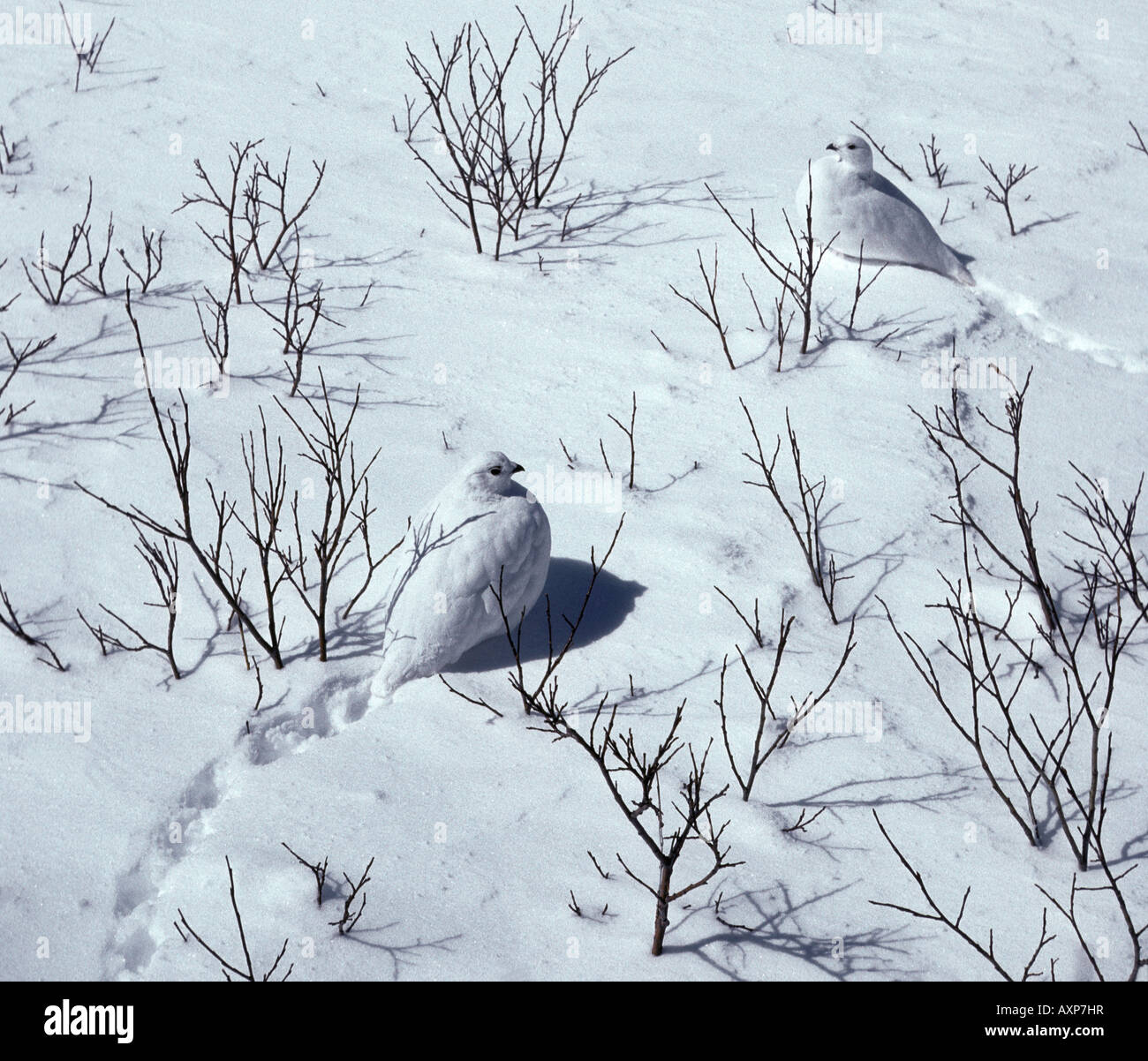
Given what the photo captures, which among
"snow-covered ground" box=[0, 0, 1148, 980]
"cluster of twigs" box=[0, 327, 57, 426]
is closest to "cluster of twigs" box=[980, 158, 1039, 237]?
"snow-covered ground" box=[0, 0, 1148, 980]

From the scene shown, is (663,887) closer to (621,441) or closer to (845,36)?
(621,441)

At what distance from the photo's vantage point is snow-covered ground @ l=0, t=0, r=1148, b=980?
2500 millimetres

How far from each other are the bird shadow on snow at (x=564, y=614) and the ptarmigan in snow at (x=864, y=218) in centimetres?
232

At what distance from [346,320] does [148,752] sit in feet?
7.68

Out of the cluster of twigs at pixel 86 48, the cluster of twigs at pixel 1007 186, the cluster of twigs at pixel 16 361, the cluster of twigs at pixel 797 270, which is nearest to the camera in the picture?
the cluster of twigs at pixel 16 361

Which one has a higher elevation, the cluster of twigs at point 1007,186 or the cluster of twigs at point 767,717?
the cluster of twigs at point 1007,186

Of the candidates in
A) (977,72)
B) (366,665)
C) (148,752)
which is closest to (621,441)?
(366,665)

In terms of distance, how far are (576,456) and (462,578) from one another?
1077 mm

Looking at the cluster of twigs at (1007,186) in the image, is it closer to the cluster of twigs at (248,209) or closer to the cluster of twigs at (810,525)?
the cluster of twigs at (810,525)

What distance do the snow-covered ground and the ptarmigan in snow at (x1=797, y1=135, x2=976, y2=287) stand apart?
0.15 m

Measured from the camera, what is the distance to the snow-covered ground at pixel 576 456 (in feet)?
8.20

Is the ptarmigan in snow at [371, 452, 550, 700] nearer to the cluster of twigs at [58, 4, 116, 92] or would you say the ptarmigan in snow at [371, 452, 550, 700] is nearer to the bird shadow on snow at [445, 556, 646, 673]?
the bird shadow on snow at [445, 556, 646, 673]

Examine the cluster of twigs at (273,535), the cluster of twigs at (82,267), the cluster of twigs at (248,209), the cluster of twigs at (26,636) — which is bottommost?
the cluster of twigs at (26,636)

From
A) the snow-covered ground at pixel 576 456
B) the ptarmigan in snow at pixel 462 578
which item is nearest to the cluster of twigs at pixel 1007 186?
the snow-covered ground at pixel 576 456
